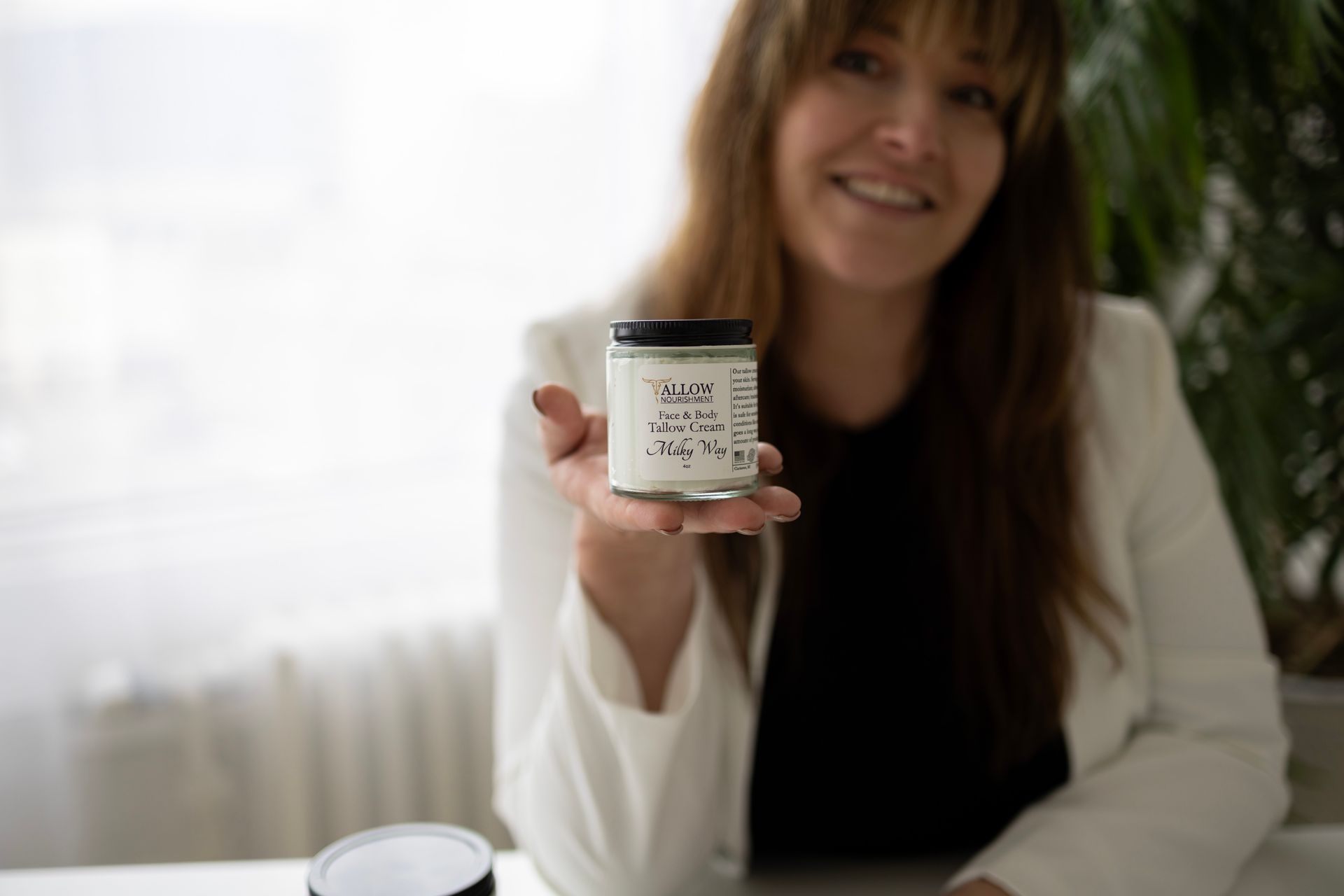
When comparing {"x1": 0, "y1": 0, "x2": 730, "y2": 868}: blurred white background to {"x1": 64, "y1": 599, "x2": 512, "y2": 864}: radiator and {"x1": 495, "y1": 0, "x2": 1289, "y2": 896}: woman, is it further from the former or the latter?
{"x1": 495, "y1": 0, "x2": 1289, "y2": 896}: woman

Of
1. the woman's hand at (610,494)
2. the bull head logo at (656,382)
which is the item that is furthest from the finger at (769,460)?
the bull head logo at (656,382)

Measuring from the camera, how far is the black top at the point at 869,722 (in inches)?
39.3

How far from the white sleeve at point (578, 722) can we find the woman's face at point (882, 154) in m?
0.28

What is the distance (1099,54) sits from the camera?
123 centimetres

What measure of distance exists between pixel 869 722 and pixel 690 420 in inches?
20.3

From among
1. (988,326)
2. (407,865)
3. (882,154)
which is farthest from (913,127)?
(407,865)

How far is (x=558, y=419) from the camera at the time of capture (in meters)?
0.71

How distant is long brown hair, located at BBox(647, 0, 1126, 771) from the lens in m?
0.95

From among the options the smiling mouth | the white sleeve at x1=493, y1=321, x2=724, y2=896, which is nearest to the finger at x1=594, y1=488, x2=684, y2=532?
the white sleeve at x1=493, y1=321, x2=724, y2=896

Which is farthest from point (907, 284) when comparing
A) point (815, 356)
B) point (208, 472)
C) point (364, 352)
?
point (208, 472)

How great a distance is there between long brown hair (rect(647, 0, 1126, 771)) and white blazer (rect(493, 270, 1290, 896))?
0.04 meters

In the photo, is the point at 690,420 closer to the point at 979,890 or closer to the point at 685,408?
the point at 685,408

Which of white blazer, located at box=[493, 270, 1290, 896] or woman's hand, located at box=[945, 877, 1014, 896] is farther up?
white blazer, located at box=[493, 270, 1290, 896]

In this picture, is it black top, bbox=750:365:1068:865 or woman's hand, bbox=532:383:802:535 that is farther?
black top, bbox=750:365:1068:865
